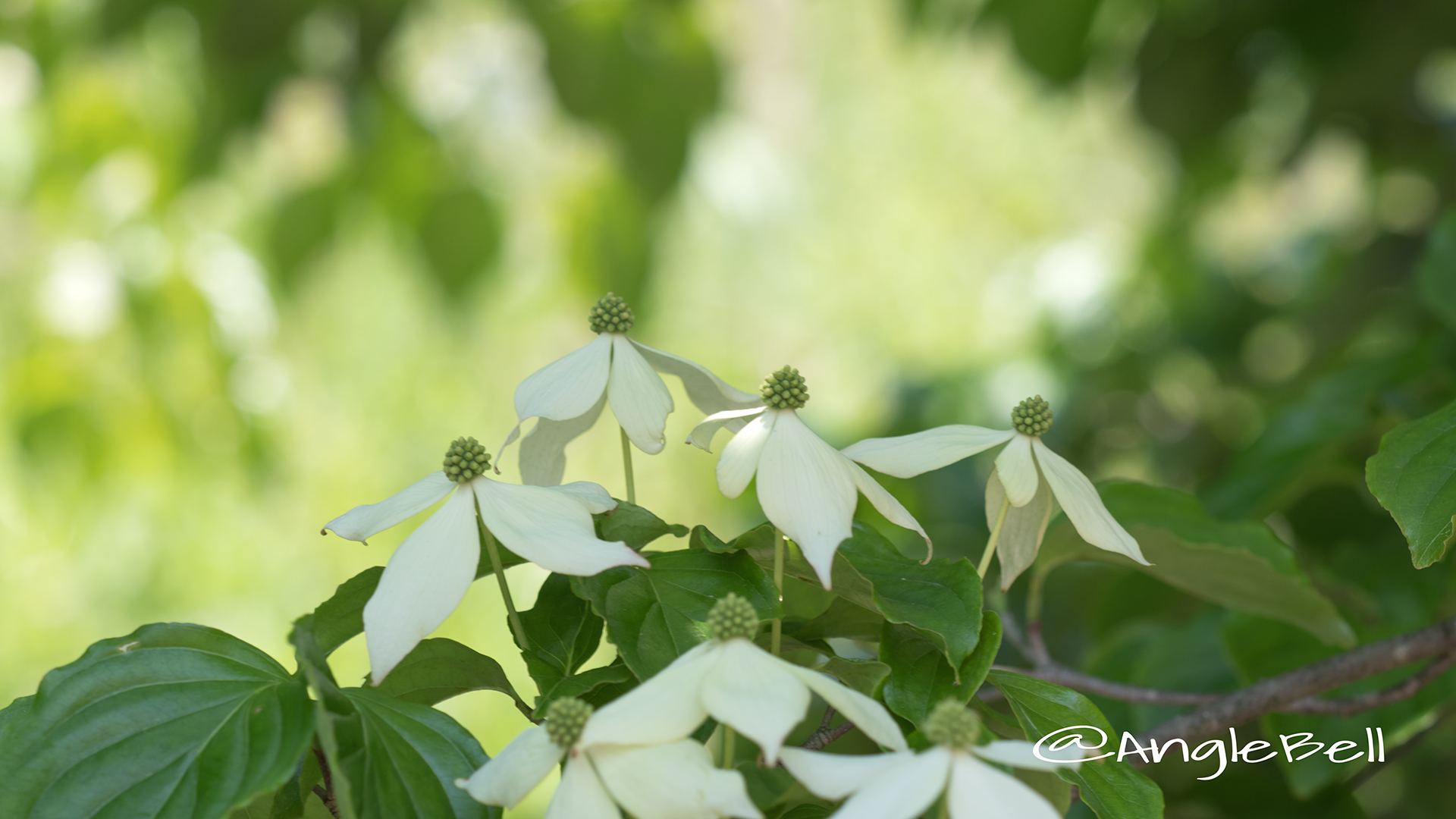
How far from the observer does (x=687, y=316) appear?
324 centimetres

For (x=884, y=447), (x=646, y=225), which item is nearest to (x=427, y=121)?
Answer: (x=646, y=225)

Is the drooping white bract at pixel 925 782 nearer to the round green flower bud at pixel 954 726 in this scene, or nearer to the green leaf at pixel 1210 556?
the round green flower bud at pixel 954 726

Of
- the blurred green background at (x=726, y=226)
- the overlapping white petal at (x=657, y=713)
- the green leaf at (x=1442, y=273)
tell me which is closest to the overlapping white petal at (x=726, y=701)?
the overlapping white petal at (x=657, y=713)

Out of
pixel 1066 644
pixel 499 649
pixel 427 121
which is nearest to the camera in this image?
pixel 1066 644

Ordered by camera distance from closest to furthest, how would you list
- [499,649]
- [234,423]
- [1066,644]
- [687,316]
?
[1066,644] → [234,423] → [499,649] → [687,316]

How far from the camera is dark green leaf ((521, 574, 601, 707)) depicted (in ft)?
0.88

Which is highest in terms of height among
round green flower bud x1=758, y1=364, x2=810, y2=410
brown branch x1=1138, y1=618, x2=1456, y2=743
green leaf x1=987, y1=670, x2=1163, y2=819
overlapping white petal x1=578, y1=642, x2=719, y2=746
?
round green flower bud x1=758, y1=364, x2=810, y2=410

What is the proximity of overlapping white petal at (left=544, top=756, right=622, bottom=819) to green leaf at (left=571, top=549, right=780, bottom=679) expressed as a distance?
0.04m

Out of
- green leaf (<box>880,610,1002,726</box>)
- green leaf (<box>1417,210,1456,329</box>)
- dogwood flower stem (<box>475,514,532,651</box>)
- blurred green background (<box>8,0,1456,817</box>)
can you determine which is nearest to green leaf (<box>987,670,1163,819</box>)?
green leaf (<box>880,610,1002,726</box>)

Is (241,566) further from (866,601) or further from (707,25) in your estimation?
(866,601)

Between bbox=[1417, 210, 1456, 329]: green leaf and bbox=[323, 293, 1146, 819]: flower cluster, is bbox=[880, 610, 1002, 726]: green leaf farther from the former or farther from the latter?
bbox=[1417, 210, 1456, 329]: green leaf

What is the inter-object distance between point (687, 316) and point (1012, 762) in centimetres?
307

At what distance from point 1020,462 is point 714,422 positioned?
0.08 m

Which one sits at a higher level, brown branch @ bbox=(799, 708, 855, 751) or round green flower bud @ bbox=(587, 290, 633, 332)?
round green flower bud @ bbox=(587, 290, 633, 332)
